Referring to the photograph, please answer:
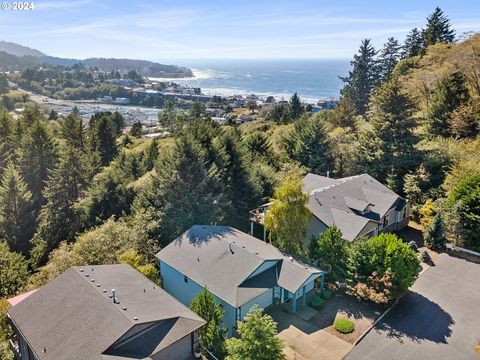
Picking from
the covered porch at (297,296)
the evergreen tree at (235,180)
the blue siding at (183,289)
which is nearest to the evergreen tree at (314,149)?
the evergreen tree at (235,180)

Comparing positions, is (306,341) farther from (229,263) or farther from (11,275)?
(11,275)

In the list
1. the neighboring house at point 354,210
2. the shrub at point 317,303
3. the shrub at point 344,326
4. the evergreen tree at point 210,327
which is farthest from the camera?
the neighboring house at point 354,210

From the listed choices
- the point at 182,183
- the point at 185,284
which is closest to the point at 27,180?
the point at 182,183

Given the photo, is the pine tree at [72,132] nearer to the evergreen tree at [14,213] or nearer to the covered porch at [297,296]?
the evergreen tree at [14,213]

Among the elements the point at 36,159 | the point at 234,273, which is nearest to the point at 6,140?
the point at 36,159

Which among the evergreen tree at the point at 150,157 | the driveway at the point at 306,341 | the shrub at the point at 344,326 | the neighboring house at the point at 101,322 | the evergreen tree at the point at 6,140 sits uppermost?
the evergreen tree at the point at 6,140

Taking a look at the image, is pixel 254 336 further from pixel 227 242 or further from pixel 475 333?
pixel 475 333
